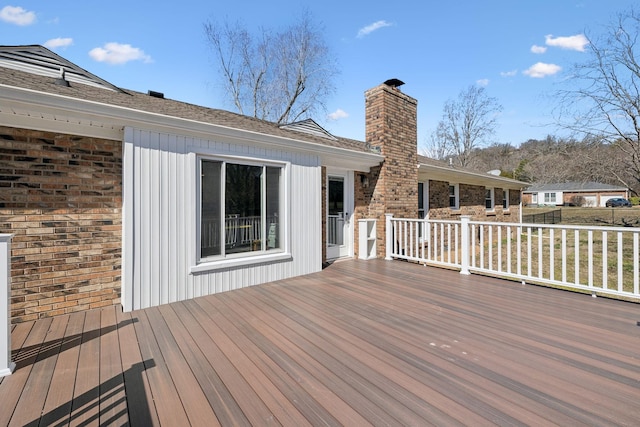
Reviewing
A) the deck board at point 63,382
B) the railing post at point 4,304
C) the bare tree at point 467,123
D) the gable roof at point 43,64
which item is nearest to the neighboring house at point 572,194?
the bare tree at point 467,123

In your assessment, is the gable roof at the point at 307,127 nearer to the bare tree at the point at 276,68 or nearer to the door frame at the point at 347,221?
the door frame at the point at 347,221

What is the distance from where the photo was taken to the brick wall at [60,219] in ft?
11.6

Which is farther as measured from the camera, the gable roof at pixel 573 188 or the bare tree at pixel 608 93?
the gable roof at pixel 573 188

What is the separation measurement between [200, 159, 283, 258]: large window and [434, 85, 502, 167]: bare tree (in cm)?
2880

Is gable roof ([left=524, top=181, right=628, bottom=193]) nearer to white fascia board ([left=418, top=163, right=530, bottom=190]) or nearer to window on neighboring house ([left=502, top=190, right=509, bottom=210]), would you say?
window on neighboring house ([left=502, top=190, right=509, bottom=210])

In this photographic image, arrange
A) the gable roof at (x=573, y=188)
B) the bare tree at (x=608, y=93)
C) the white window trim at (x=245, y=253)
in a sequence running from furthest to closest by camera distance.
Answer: the gable roof at (x=573, y=188), the bare tree at (x=608, y=93), the white window trim at (x=245, y=253)

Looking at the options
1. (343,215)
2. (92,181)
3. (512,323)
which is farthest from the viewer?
(343,215)

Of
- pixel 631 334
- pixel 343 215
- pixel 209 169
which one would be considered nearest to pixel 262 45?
pixel 343 215

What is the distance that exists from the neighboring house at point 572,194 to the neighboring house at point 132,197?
47956mm

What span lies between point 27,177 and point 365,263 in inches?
232

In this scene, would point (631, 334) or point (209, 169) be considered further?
point (209, 169)

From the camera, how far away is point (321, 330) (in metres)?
3.23

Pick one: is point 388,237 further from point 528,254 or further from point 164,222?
point 164,222

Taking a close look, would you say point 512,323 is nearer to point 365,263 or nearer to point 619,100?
point 365,263
